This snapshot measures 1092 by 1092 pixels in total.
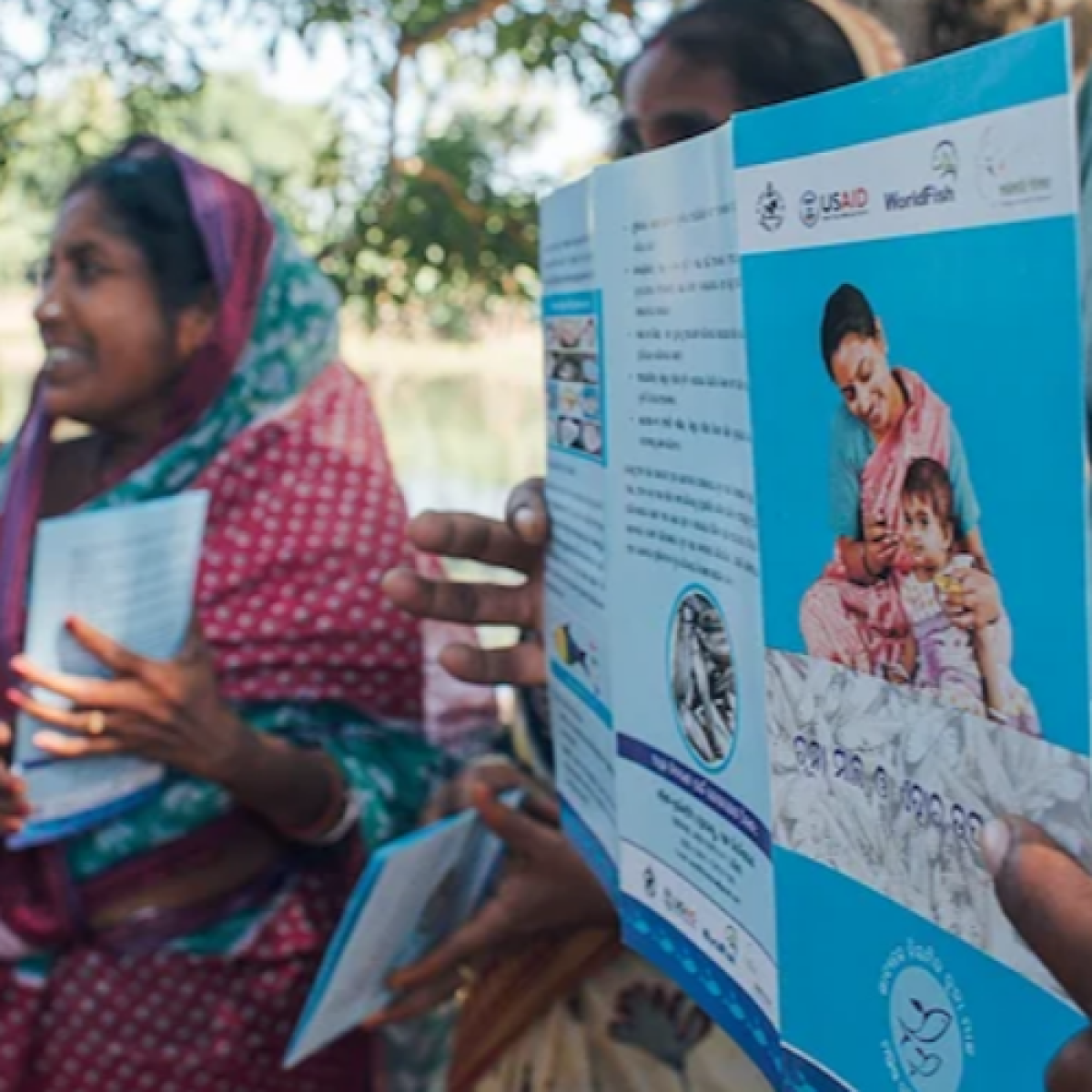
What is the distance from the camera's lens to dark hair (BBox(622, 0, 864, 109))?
4.58ft

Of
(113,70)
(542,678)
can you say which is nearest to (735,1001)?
(542,678)

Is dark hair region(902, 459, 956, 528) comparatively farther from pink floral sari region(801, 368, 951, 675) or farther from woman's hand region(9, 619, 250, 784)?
woman's hand region(9, 619, 250, 784)

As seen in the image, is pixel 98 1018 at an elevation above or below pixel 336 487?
below

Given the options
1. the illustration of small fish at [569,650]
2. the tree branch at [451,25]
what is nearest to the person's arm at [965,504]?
the illustration of small fish at [569,650]

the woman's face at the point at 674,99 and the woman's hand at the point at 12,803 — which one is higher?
the woman's face at the point at 674,99

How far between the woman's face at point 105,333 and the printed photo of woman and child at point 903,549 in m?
1.34

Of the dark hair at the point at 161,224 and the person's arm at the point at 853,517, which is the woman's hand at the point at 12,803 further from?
the person's arm at the point at 853,517

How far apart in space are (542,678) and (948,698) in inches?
30.2

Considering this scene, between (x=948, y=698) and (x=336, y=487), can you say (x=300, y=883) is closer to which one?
(x=336, y=487)

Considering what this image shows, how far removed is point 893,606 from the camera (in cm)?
74

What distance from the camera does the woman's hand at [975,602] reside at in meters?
0.68

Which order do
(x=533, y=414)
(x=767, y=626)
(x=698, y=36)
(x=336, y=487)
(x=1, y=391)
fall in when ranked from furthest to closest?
(x=1, y=391), (x=533, y=414), (x=336, y=487), (x=698, y=36), (x=767, y=626)

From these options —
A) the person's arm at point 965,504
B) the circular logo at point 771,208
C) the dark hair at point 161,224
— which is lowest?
the person's arm at point 965,504

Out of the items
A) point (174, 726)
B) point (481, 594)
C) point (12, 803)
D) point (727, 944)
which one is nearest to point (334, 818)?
point (174, 726)
